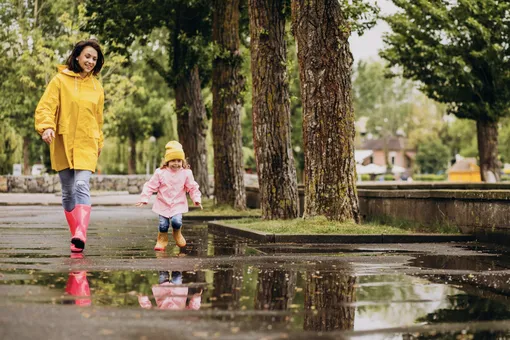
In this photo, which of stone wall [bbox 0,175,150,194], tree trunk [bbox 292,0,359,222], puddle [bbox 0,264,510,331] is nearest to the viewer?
puddle [bbox 0,264,510,331]

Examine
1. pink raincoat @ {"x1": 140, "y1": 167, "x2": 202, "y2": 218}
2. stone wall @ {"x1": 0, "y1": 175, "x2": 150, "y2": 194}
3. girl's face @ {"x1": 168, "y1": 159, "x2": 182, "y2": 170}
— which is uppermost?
stone wall @ {"x1": 0, "y1": 175, "x2": 150, "y2": 194}

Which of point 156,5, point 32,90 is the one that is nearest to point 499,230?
point 156,5

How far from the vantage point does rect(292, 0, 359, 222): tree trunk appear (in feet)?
46.4

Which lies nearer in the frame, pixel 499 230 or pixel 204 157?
pixel 499 230

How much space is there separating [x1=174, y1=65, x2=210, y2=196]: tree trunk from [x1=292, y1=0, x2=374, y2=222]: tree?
584 inches

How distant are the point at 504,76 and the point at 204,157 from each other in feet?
46.6

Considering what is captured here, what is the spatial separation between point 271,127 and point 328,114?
3569 mm

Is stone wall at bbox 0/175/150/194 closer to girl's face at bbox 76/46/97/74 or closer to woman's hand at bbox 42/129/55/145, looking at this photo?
girl's face at bbox 76/46/97/74

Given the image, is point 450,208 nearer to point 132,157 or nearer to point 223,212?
point 223,212

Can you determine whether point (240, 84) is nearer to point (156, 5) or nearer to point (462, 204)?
point (156, 5)

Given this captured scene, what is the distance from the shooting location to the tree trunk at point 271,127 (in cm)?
1759

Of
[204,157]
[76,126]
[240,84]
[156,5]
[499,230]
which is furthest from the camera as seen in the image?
[204,157]

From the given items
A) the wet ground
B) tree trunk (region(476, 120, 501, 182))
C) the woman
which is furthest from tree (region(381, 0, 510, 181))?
the woman

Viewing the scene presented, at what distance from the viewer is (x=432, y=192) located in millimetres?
14359
